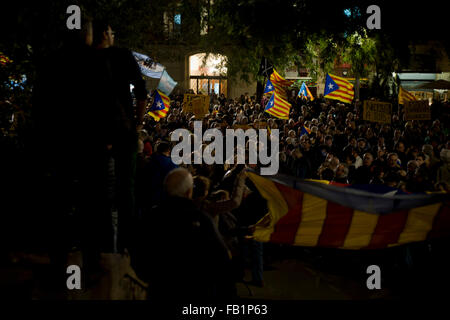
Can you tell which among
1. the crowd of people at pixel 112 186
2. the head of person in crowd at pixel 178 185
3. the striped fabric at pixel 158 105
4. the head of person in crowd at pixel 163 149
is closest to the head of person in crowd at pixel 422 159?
the head of person in crowd at pixel 163 149

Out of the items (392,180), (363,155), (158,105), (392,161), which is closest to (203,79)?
(158,105)

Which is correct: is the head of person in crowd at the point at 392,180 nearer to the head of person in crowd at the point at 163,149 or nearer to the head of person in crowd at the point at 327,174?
the head of person in crowd at the point at 327,174

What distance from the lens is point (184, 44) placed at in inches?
1585

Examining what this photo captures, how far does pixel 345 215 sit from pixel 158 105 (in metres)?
11.9

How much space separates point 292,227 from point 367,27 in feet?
30.0

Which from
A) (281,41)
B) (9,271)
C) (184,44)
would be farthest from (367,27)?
(184,44)

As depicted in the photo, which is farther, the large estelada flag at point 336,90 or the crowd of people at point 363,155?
the large estelada flag at point 336,90

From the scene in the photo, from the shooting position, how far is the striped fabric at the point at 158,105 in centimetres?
1661

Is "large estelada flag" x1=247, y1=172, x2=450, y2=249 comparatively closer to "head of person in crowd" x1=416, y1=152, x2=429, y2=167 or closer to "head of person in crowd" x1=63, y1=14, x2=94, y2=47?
"head of person in crowd" x1=63, y1=14, x2=94, y2=47

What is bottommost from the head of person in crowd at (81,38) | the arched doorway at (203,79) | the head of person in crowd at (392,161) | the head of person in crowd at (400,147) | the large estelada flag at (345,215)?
the large estelada flag at (345,215)

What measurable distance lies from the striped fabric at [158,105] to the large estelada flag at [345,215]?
35.7 feet

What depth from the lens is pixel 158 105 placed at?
16.7 metres

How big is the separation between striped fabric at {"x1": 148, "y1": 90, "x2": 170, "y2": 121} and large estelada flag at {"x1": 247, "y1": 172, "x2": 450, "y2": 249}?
10.9m

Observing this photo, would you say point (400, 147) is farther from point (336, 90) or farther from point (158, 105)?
point (158, 105)
